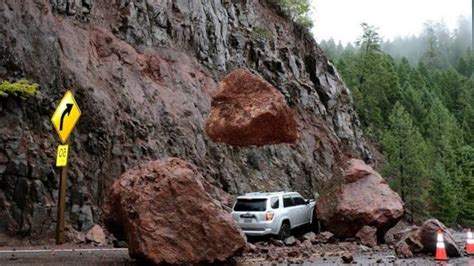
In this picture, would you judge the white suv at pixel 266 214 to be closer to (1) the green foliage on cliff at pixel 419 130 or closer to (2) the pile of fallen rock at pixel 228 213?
(2) the pile of fallen rock at pixel 228 213

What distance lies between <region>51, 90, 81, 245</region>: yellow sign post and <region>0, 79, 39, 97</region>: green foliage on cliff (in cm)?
310

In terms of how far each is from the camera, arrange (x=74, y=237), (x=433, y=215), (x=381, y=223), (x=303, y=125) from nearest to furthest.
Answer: (x=74, y=237) → (x=381, y=223) → (x=303, y=125) → (x=433, y=215)

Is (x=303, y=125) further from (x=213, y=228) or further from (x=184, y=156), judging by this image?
(x=213, y=228)

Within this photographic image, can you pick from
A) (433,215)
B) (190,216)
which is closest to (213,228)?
(190,216)

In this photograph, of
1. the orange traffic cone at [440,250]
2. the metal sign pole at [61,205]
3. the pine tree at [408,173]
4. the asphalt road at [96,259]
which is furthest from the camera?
the pine tree at [408,173]

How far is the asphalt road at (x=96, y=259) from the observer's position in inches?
428

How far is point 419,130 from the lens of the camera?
62.3 m

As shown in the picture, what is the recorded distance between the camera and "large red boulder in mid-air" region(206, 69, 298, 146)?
18.3 meters

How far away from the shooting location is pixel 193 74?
27.9 m

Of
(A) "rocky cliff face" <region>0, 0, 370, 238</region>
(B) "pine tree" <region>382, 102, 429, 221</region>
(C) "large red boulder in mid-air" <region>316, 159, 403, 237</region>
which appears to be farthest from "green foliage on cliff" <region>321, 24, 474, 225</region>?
(C) "large red boulder in mid-air" <region>316, 159, 403, 237</region>

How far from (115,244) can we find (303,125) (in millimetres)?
22382

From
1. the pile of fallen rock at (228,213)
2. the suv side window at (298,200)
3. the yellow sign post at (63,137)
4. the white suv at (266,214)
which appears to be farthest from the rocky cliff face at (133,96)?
the white suv at (266,214)

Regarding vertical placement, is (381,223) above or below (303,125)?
below

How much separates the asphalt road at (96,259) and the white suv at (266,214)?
3.66m
